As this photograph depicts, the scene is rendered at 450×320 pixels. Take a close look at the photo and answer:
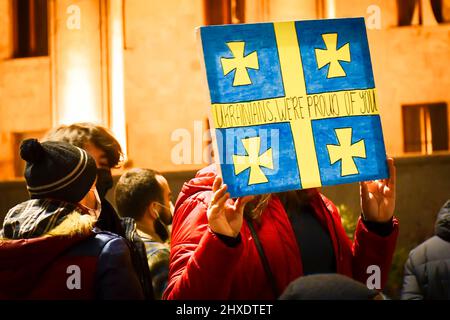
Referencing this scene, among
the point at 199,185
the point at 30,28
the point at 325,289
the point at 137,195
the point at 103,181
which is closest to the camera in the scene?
the point at 325,289

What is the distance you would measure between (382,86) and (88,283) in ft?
20.9

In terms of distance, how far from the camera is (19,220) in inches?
107

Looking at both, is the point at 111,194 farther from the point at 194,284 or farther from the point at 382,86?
the point at 194,284

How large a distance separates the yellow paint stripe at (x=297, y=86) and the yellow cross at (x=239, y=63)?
101 millimetres

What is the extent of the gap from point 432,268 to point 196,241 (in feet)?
8.04

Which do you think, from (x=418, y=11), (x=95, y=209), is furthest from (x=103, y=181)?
(x=418, y=11)

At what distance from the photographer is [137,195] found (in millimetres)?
4074

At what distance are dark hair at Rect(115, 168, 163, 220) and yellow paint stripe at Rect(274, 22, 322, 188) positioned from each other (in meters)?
1.59

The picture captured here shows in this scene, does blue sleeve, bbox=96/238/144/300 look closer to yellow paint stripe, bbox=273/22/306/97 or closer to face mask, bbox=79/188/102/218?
face mask, bbox=79/188/102/218

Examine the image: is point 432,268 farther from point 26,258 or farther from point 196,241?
point 26,258

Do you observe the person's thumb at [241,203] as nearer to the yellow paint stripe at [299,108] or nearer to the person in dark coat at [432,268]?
the yellow paint stripe at [299,108]

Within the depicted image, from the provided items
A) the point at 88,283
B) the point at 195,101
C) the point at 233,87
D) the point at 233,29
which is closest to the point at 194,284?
the point at 88,283

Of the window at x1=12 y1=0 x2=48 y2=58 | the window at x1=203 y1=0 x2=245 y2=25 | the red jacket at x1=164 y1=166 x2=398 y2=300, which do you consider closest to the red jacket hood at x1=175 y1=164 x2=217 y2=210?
the red jacket at x1=164 y1=166 x2=398 y2=300

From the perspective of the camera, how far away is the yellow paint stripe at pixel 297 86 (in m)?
2.60
